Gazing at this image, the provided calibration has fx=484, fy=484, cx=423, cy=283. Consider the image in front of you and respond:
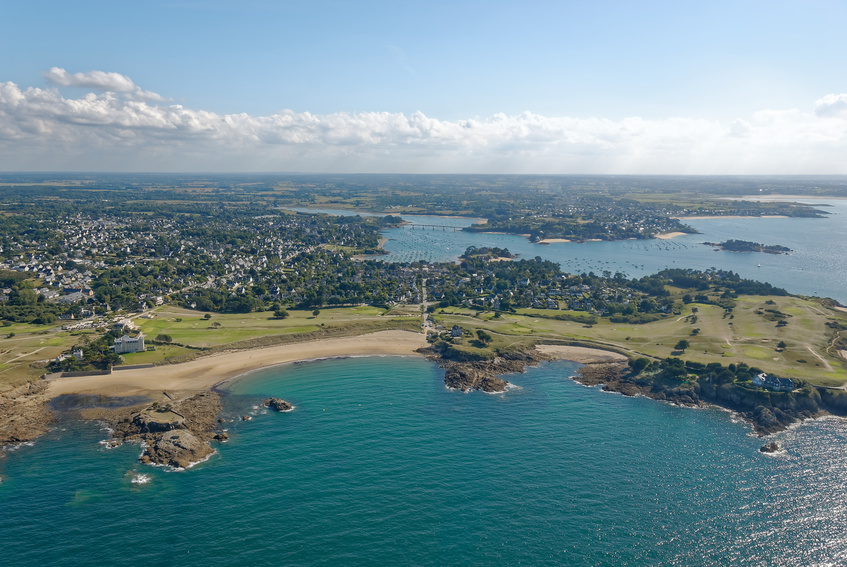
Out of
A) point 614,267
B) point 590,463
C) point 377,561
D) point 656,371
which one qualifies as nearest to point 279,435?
point 377,561

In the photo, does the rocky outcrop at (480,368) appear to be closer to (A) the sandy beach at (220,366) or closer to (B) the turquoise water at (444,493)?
(A) the sandy beach at (220,366)

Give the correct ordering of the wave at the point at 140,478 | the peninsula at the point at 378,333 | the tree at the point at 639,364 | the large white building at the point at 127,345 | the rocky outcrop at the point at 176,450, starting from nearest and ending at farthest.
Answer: the wave at the point at 140,478 < the rocky outcrop at the point at 176,450 < the peninsula at the point at 378,333 < the tree at the point at 639,364 < the large white building at the point at 127,345

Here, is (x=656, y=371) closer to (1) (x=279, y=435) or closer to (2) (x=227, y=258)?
(1) (x=279, y=435)

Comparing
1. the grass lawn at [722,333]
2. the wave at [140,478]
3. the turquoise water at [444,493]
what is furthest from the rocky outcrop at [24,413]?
the grass lawn at [722,333]

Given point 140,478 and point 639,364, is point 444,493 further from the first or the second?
point 639,364

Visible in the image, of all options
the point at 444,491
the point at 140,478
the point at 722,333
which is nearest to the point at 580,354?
the point at 722,333

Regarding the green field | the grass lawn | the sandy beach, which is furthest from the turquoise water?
the green field
